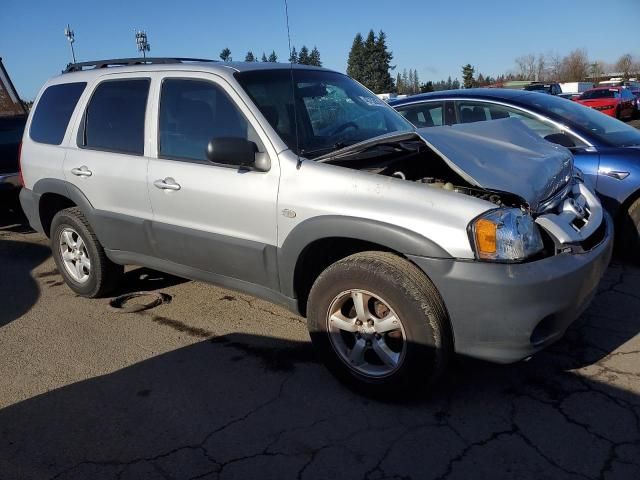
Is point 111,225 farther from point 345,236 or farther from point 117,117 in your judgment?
point 345,236

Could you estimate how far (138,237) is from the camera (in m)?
4.11

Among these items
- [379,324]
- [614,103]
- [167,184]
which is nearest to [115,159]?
[167,184]

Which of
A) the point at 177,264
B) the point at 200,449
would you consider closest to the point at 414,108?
the point at 177,264

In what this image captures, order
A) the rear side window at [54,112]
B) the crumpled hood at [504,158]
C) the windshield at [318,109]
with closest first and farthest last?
the crumpled hood at [504,158]
the windshield at [318,109]
the rear side window at [54,112]

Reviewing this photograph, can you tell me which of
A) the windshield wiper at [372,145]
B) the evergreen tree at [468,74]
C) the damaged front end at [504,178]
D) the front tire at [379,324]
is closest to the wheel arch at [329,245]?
the front tire at [379,324]

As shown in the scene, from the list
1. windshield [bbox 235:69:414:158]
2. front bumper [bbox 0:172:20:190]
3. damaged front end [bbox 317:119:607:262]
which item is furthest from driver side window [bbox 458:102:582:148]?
front bumper [bbox 0:172:20:190]

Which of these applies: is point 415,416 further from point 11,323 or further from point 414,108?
point 414,108

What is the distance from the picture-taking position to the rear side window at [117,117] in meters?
3.99

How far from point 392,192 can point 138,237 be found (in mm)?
2219

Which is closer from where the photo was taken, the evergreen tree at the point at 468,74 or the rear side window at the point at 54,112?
the rear side window at the point at 54,112

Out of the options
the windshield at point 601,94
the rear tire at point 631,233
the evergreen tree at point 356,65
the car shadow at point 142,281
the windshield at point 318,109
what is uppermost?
the evergreen tree at point 356,65

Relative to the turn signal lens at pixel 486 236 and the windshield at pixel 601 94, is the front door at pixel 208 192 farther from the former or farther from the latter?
the windshield at pixel 601 94

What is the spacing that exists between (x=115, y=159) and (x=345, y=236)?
215 centimetres

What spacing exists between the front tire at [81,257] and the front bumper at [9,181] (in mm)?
2959
